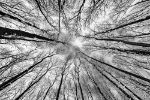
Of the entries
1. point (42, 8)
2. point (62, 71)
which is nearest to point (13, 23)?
point (42, 8)

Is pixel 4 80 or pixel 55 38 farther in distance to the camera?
pixel 55 38

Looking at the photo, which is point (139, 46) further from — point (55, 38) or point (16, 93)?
point (16, 93)

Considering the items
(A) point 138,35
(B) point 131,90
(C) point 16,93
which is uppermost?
(A) point 138,35

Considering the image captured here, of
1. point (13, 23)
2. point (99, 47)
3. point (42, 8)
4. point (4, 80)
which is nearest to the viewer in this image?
point (13, 23)

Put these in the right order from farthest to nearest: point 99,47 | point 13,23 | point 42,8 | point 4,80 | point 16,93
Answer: point 16,93 → point 99,47 → point 4,80 → point 42,8 → point 13,23

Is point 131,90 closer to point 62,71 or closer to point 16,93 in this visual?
point 62,71

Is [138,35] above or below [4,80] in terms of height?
above
